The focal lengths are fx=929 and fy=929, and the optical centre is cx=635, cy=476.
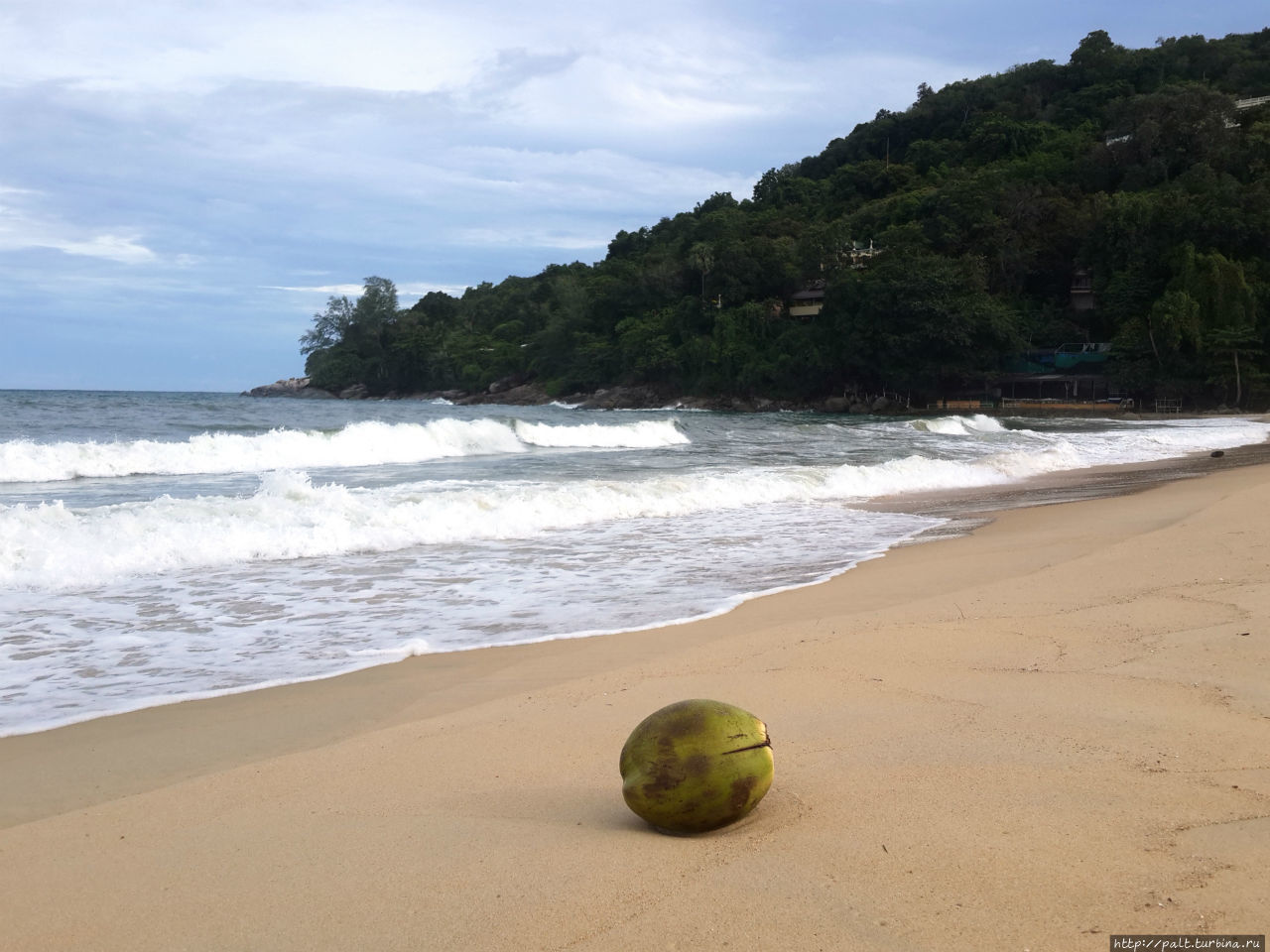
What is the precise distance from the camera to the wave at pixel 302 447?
58.7 feet

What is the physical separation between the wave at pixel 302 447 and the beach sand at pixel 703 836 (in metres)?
16.1

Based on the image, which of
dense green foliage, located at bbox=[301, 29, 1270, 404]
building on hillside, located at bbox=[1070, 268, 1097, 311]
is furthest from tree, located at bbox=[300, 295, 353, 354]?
building on hillside, located at bbox=[1070, 268, 1097, 311]

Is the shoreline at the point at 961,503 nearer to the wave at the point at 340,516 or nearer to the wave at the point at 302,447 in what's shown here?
the wave at the point at 340,516

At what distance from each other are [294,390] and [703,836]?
132663 mm

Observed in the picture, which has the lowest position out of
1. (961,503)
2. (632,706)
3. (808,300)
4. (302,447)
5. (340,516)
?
(961,503)

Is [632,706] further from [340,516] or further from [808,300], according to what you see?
[808,300]

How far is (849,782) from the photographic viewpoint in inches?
113

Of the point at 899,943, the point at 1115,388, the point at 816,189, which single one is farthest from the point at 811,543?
the point at 816,189

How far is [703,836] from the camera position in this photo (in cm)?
258

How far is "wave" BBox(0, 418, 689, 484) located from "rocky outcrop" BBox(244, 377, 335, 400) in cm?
9089

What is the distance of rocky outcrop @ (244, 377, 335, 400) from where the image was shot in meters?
119

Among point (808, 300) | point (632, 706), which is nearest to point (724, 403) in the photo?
point (808, 300)

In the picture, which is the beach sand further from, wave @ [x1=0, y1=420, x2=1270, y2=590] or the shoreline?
Answer: wave @ [x1=0, y1=420, x2=1270, y2=590]

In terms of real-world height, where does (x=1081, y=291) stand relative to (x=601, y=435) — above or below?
above
